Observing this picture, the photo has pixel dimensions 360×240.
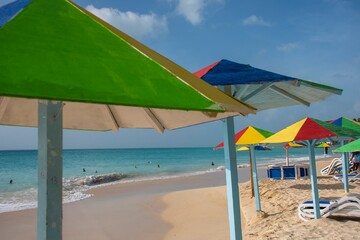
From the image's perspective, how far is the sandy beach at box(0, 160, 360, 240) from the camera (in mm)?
6413

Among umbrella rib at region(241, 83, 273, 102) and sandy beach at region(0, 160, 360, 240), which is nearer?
umbrella rib at region(241, 83, 273, 102)

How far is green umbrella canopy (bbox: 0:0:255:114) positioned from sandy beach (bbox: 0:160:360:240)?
5178mm

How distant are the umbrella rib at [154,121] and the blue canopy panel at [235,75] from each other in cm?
73

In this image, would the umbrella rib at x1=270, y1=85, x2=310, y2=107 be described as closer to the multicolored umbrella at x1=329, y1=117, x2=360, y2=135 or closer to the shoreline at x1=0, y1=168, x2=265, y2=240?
the shoreline at x1=0, y1=168, x2=265, y2=240

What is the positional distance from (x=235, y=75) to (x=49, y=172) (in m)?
2.51

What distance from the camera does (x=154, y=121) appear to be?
12.0 ft

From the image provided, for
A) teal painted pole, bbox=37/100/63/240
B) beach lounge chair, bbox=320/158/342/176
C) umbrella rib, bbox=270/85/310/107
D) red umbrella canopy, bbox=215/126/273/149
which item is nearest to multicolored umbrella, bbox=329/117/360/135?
red umbrella canopy, bbox=215/126/273/149

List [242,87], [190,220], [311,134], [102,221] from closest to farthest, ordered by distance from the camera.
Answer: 1. [242,87]
2. [311,134]
3. [190,220]
4. [102,221]

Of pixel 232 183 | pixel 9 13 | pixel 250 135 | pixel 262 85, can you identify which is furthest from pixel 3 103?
pixel 250 135

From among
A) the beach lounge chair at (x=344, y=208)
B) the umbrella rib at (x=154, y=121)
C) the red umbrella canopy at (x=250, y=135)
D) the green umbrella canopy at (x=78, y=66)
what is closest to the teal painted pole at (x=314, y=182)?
the beach lounge chair at (x=344, y=208)

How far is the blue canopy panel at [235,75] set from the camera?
3427 millimetres

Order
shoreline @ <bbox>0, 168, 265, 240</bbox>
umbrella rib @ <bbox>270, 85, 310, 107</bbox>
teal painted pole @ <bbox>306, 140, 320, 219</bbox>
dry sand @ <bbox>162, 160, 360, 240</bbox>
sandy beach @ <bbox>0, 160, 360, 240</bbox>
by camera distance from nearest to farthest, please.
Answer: umbrella rib @ <bbox>270, 85, 310, 107</bbox> < dry sand @ <bbox>162, 160, 360, 240</bbox> < sandy beach @ <bbox>0, 160, 360, 240</bbox> < teal painted pole @ <bbox>306, 140, 320, 219</bbox> < shoreline @ <bbox>0, 168, 265, 240</bbox>

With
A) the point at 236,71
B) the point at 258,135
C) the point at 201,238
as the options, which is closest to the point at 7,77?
the point at 236,71

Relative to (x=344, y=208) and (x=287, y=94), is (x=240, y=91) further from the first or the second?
(x=344, y=208)
